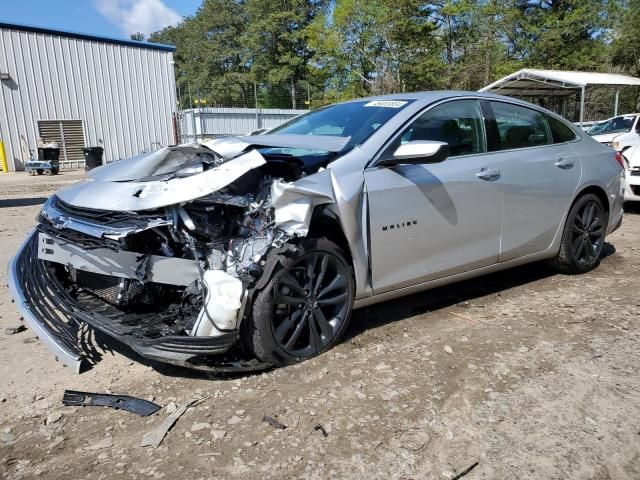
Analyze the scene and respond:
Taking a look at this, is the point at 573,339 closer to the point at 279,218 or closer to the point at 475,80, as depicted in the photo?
the point at 279,218

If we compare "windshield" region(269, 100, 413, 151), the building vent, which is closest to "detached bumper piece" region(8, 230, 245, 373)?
"windshield" region(269, 100, 413, 151)

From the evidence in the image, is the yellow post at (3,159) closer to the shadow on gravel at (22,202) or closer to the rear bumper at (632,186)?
the shadow on gravel at (22,202)

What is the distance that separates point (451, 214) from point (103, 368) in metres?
2.48

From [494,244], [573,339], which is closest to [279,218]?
[494,244]

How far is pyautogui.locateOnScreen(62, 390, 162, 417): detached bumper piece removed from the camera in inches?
104

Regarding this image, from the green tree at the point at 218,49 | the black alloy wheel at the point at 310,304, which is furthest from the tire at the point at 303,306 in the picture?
the green tree at the point at 218,49

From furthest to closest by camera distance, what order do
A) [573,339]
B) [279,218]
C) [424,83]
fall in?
1. [424,83]
2. [573,339]
3. [279,218]

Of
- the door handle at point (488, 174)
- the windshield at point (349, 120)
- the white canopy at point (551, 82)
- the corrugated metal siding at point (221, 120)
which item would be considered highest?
the white canopy at point (551, 82)

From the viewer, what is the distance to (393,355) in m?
3.22

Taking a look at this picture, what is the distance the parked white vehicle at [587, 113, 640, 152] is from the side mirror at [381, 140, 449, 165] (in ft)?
26.2

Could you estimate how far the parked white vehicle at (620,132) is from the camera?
9.84 metres

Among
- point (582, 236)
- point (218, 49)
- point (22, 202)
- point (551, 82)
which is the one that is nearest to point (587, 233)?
point (582, 236)

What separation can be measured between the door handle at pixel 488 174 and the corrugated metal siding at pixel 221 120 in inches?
816

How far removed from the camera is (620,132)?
Result: 1123 centimetres
